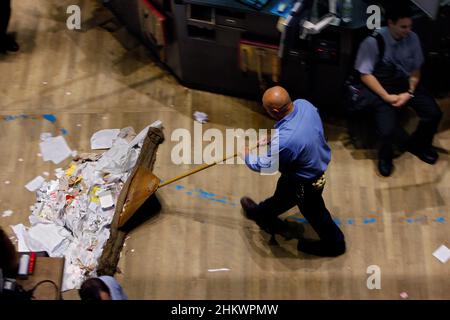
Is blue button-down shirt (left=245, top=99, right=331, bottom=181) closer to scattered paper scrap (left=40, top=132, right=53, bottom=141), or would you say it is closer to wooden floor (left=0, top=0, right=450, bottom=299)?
wooden floor (left=0, top=0, right=450, bottom=299)

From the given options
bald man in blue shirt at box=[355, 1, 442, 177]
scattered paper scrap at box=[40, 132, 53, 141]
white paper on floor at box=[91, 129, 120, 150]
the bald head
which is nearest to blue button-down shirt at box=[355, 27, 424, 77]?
bald man in blue shirt at box=[355, 1, 442, 177]

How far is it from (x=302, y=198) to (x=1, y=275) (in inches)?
77.8

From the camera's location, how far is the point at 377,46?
15.3ft

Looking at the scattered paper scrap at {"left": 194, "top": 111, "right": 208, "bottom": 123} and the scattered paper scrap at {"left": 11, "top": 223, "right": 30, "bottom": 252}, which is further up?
the scattered paper scrap at {"left": 194, "top": 111, "right": 208, "bottom": 123}

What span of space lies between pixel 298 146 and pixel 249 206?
3.29ft

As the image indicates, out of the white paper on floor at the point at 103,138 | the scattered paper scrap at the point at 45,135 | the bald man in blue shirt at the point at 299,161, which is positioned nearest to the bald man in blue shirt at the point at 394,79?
the bald man in blue shirt at the point at 299,161

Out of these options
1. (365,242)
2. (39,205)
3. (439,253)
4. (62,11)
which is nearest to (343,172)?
(365,242)

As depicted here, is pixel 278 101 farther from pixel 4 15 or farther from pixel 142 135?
pixel 4 15

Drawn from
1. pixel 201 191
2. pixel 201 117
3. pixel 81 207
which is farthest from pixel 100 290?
pixel 201 117

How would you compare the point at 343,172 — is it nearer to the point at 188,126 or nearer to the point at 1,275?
the point at 188,126

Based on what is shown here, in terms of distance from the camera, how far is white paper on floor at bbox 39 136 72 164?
5234mm

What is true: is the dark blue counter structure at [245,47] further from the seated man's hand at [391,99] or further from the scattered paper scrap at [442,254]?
the scattered paper scrap at [442,254]

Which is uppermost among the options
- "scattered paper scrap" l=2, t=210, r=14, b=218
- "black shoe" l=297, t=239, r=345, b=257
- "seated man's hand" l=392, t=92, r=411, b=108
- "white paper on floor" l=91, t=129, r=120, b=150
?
"seated man's hand" l=392, t=92, r=411, b=108

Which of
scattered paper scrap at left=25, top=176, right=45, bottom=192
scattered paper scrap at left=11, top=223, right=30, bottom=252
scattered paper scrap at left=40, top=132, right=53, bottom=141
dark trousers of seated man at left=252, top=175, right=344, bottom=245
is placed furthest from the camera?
scattered paper scrap at left=40, top=132, right=53, bottom=141
